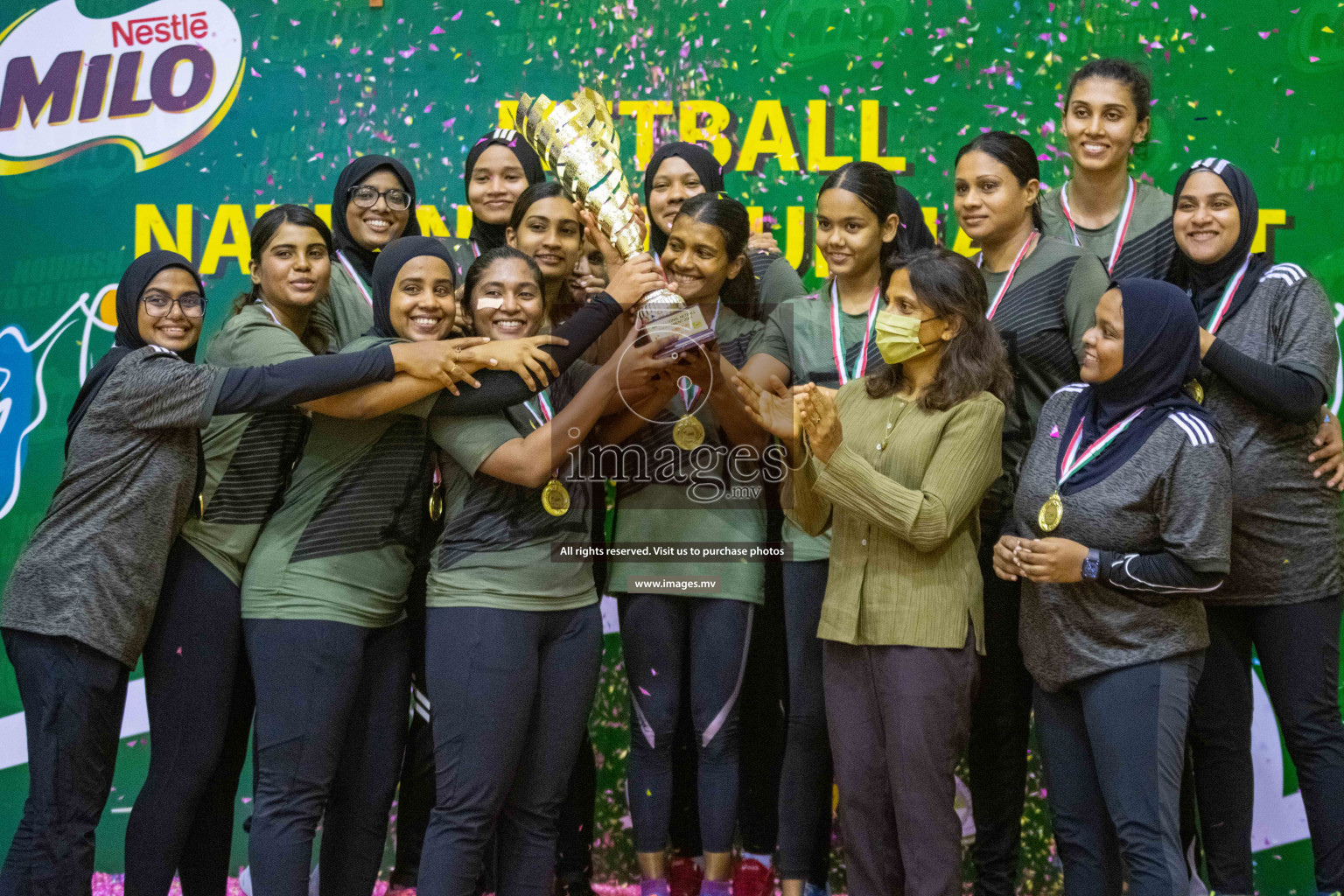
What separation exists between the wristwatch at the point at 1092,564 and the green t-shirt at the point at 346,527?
135 cm

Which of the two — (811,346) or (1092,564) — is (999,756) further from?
(811,346)

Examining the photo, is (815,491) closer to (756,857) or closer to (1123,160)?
(756,857)

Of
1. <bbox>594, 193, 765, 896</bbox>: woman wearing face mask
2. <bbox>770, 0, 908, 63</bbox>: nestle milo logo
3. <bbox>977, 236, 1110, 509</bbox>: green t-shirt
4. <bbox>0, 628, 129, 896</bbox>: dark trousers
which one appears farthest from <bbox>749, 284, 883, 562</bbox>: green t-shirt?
<bbox>0, 628, 129, 896</bbox>: dark trousers

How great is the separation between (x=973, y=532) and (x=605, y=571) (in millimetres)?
920

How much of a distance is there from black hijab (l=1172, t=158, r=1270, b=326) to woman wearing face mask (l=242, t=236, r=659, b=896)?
4.23 feet

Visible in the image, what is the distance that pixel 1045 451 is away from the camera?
232cm

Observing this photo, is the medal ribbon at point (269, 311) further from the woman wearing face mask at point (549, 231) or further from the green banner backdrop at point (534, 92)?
the green banner backdrop at point (534, 92)

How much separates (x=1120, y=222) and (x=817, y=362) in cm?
91

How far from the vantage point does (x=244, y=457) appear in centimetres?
242

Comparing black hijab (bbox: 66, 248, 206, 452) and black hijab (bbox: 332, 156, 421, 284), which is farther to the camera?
black hijab (bbox: 332, 156, 421, 284)

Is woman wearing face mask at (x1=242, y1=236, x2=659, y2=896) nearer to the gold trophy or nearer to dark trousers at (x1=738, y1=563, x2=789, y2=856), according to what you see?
the gold trophy

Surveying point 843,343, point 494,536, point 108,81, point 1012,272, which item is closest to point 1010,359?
point 1012,272

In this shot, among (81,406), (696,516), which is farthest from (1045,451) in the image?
(81,406)

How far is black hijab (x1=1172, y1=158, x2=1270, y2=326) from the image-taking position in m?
2.53
